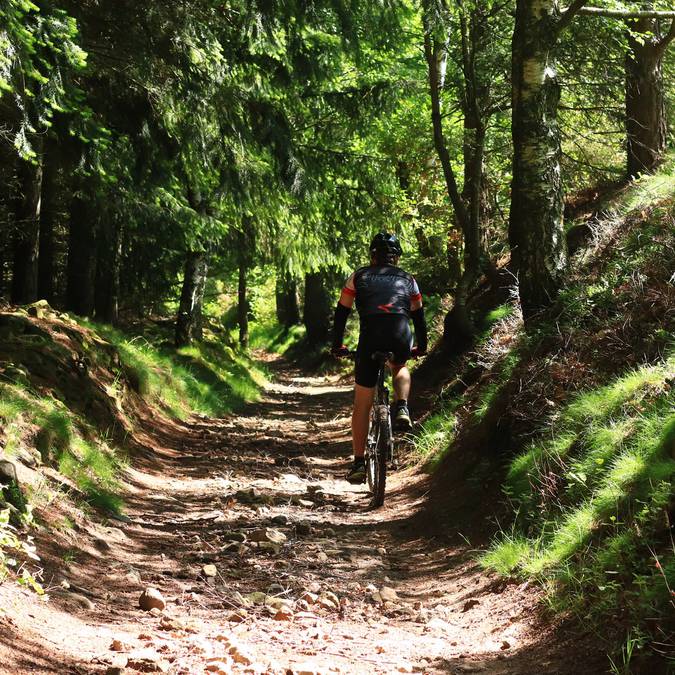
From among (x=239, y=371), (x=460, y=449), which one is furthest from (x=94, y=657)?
(x=239, y=371)

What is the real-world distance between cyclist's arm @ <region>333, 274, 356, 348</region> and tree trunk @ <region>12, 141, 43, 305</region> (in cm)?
703

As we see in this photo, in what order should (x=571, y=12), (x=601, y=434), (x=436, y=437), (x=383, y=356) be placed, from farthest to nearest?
1. (x=436, y=437)
2. (x=571, y=12)
3. (x=383, y=356)
4. (x=601, y=434)

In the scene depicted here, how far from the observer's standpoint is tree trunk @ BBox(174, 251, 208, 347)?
18.5 metres

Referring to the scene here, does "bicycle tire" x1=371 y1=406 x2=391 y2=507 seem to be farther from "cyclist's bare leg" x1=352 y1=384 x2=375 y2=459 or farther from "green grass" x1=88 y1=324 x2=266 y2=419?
"green grass" x1=88 y1=324 x2=266 y2=419

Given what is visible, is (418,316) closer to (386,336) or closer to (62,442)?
(386,336)

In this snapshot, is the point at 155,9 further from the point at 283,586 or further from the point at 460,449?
the point at 283,586

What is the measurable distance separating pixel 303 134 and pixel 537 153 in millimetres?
7713

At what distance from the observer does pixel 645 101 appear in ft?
40.0

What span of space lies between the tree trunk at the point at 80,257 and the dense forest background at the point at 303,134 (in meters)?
0.04

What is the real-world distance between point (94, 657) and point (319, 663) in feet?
3.48

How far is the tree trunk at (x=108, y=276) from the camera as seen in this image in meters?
14.8

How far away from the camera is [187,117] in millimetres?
10172

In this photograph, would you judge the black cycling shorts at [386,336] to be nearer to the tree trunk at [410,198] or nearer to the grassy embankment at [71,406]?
the grassy embankment at [71,406]

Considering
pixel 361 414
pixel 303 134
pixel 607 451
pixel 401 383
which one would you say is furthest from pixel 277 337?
pixel 607 451
